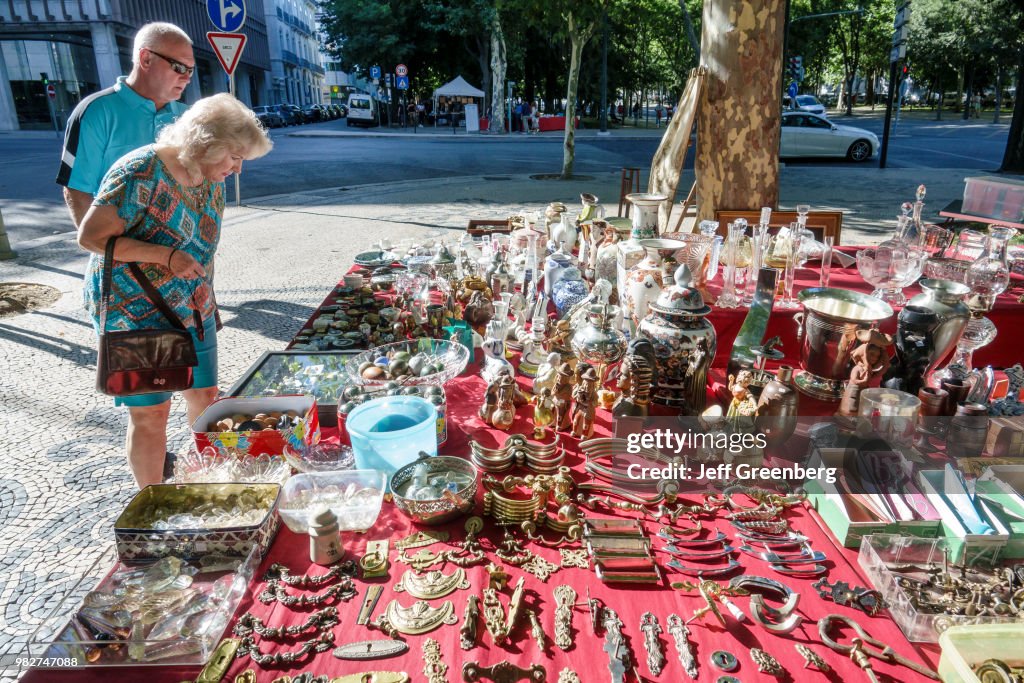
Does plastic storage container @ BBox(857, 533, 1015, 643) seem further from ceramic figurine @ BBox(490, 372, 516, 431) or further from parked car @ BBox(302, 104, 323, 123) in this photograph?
parked car @ BBox(302, 104, 323, 123)

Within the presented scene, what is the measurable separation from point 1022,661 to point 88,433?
3.93 m

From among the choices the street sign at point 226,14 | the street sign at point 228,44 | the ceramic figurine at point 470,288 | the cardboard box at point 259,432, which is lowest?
the cardboard box at point 259,432

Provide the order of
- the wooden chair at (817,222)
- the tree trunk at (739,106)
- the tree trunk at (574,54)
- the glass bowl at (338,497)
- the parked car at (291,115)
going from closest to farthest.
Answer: the glass bowl at (338,497), the wooden chair at (817,222), the tree trunk at (739,106), the tree trunk at (574,54), the parked car at (291,115)

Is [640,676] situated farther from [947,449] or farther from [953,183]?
[953,183]

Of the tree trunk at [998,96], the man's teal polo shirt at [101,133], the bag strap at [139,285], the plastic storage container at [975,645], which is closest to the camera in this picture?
the plastic storage container at [975,645]

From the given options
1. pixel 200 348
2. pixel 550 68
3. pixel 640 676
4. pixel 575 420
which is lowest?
pixel 640 676

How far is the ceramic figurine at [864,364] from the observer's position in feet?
5.98

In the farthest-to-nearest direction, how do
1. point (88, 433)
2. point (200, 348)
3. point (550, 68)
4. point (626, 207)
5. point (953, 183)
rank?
point (550, 68) → point (953, 183) → point (626, 207) → point (88, 433) → point (200, 348)

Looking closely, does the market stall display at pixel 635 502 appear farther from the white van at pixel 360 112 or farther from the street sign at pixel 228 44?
the white van at pixel 360 112

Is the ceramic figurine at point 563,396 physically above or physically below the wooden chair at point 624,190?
below

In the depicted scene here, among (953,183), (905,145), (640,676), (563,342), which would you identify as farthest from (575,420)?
(905,145)

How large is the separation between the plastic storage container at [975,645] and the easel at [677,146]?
3.47 m

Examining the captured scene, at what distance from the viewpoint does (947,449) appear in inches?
72.7

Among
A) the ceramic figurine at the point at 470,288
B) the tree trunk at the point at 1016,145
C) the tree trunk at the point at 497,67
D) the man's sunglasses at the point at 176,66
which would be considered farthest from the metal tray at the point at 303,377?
the tree trunk at the point at 497,67
